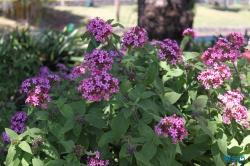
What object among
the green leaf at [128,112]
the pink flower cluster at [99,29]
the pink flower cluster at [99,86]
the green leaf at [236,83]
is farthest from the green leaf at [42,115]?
the green leaf at [236,83]

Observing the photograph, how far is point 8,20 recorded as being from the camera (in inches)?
950

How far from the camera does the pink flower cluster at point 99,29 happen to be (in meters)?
2.73

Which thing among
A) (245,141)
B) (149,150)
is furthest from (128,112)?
(245,141)

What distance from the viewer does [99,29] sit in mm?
2742

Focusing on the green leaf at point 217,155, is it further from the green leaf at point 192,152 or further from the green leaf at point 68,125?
the green leaf at point 68,125

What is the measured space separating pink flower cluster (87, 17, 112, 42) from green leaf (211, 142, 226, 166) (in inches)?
38.5

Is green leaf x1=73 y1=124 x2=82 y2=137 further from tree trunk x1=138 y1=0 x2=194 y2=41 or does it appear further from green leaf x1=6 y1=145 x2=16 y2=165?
tree trunk x1=138 y1=0 x2=194 y2=41

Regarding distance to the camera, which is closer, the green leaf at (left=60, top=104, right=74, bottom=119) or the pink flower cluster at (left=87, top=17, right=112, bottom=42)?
the green leaf at (left=60, top=104, right=74, bottom=119)

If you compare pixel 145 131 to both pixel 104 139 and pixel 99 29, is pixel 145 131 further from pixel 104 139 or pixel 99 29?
pixel 99 29

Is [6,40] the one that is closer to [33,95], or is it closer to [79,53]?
[79,53]

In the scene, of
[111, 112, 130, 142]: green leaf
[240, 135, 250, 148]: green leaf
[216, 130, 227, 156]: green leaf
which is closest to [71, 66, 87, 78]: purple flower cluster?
[111, 112, 130, 142]: green leaf

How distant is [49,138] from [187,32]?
1.48 m

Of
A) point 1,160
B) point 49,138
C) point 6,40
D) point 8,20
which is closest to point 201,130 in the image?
point 49,138

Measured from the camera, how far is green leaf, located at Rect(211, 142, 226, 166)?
2.52 metres
